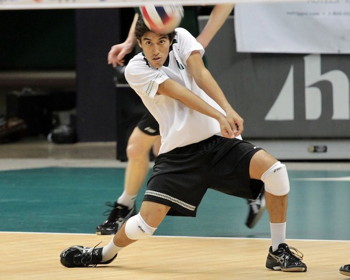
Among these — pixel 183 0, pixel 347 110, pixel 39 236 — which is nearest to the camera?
pixel 183 0

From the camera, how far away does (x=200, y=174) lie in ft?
17.8

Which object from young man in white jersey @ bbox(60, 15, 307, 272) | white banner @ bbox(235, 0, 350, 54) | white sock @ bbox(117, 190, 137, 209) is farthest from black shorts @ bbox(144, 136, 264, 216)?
white banner @ bbox(235, 0, 350, 54)

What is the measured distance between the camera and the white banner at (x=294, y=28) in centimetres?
1076

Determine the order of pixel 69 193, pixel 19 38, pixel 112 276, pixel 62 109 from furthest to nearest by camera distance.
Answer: pixel 19 38, pixel 62 109, pixel 69 193, pixel 112 276

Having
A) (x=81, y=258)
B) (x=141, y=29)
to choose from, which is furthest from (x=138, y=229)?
(x=141, y=29)

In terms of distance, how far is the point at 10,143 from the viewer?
1462 cm

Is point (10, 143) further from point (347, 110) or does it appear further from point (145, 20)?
point (145, 20)

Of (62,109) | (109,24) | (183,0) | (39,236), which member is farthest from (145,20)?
(62,109)

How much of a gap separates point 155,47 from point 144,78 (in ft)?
0.55

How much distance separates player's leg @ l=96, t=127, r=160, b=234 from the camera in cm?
676

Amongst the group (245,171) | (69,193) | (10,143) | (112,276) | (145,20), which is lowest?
(10,143)

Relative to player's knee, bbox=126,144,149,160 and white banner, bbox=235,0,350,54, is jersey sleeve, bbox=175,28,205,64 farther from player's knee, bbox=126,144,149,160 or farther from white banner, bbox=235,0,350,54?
white banner, bbox=235,0,350,54

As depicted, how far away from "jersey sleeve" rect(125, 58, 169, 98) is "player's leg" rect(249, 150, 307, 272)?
60cm

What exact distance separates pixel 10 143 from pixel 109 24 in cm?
217
